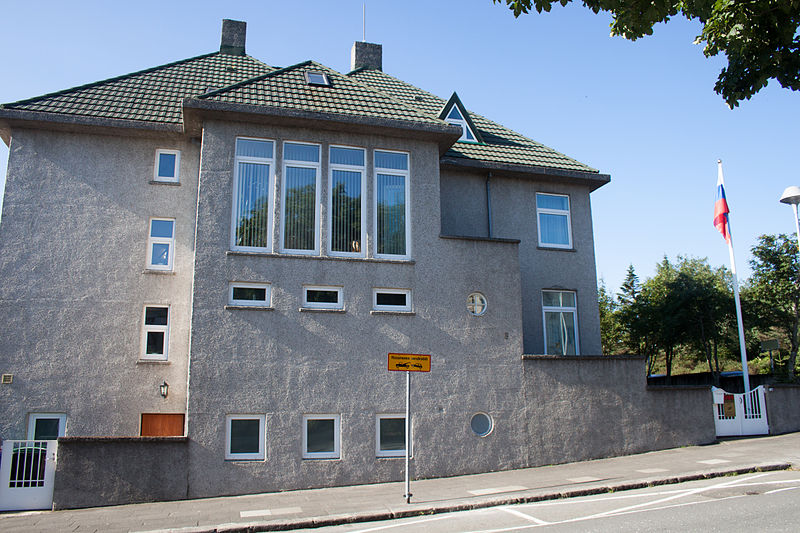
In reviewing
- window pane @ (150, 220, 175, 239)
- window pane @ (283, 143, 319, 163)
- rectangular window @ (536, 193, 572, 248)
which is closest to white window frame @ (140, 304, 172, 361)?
window pane @ (150, 220, 175, 239)

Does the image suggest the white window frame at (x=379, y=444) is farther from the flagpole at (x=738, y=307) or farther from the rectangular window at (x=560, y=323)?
the flagpole at (x=738, y=307)

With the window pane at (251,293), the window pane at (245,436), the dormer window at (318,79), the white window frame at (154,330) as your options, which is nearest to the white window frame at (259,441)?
the window pane at (245,436)

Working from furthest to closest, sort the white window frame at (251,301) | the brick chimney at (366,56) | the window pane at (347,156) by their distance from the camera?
1. the brick chimney at (366,56)
2. the window pane at (347,156)
3. the white window frame at (251,301)

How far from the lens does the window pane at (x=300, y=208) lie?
1391 centimetres

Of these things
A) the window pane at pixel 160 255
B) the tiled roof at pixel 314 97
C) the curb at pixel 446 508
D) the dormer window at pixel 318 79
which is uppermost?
the dormer window at pixel 318 79

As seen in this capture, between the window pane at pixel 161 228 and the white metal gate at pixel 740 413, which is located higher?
the window pane at pixel 161 228

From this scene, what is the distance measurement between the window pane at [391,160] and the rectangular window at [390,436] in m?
5.69

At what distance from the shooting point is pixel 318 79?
15.9 metres

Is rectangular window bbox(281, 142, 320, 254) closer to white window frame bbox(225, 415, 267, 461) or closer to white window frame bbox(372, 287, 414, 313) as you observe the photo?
white window frame bbox(372, 287, 414, 313)

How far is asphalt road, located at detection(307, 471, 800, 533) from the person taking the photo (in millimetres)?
8156

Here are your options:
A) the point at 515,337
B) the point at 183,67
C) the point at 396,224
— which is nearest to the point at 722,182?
the point at 515,337

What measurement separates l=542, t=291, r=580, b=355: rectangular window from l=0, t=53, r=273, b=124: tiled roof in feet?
35.1

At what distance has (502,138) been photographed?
18734 mm

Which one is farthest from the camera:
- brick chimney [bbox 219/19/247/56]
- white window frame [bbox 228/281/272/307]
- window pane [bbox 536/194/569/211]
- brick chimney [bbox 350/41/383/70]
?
brick chimney [bbox 350/41/383/70]
